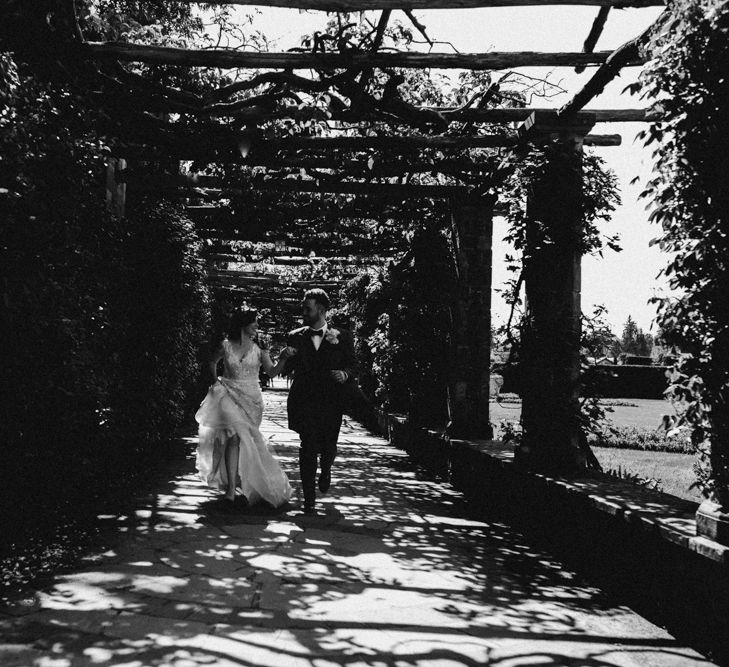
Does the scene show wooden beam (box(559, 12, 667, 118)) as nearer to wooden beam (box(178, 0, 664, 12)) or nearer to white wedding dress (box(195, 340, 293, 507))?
wooden beam (box(178, 0, 664, 12))

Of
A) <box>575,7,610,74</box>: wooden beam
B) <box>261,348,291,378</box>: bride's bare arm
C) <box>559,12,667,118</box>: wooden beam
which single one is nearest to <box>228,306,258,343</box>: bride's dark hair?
<box>261,348,291,378</box>: bride's bare arm

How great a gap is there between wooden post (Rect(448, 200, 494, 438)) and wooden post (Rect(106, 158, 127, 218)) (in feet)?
14.3

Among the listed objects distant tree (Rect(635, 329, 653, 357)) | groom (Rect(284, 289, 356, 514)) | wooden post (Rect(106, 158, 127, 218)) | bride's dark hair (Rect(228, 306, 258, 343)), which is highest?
distant tree (Rect(635, 329, 653, 357))

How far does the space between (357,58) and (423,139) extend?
2.07 meters

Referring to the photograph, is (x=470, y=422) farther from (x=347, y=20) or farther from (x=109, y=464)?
(x=347, y=20)

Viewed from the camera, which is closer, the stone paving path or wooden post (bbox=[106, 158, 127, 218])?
the stone paving path

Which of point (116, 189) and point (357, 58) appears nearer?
point (357, 58)

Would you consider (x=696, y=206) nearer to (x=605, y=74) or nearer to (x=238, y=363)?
(x=605, y=74)

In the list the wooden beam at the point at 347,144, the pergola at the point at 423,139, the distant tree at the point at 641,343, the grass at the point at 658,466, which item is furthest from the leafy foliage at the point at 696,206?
the distant tree at the point at 641,343

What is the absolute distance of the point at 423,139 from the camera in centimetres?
798

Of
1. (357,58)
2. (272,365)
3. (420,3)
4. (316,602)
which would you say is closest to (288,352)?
(272,365)

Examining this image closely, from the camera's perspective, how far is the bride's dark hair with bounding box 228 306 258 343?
7523 millimetres

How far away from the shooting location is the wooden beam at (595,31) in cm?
549

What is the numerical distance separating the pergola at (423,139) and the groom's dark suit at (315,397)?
172 centimetres
